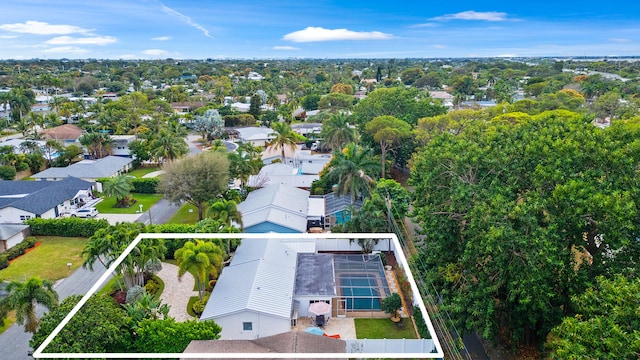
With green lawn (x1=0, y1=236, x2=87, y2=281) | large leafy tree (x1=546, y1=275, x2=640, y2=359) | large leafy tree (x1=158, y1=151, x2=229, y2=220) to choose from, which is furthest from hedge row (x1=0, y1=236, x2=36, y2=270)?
large leafy tree (x1=546, y1=275, x2=640, y2=359)

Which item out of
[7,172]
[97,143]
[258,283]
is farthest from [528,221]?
[97,143]

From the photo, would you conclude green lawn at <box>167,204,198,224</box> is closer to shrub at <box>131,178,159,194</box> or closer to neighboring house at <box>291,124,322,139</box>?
shrub at <box>131,178,159,194</box>

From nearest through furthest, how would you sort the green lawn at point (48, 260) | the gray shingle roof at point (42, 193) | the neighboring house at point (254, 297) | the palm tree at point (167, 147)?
1. the neighboring house at point (254, 297)
2. the green lawn at point (48, 260)
3. the gray shingle roof at point (42, 193)
4. the palm tree at point (167, 147)

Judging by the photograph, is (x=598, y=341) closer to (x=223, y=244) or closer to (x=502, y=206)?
(x=502, y=206)

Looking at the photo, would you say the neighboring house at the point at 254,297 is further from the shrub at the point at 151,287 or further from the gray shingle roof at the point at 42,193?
the gray shingle roof at the point at 42,193

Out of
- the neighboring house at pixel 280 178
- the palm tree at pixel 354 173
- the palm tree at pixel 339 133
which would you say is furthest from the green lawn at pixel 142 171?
the palm tree at pixel 354 173

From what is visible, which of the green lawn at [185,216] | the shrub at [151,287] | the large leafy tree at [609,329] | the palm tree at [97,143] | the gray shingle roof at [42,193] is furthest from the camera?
the palm tree at [97,143]
